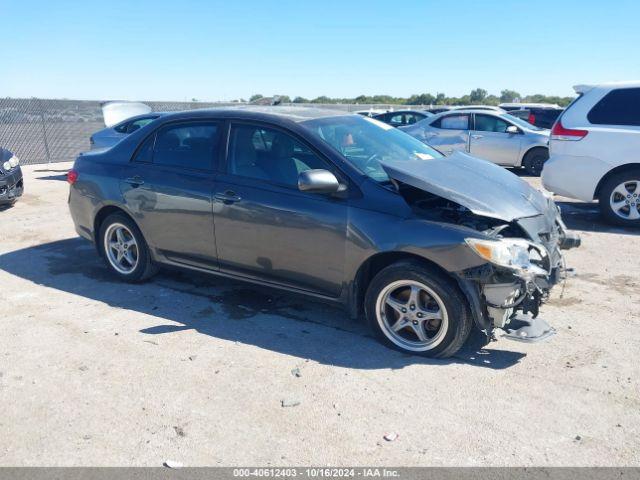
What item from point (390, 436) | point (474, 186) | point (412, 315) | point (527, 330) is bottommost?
point (390, 436)

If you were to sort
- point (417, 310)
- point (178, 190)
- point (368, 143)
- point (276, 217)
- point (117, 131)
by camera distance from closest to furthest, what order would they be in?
point (417, 310)
point (276, 217)
point (368, 143)
point (178, 190)
point (117, 131)

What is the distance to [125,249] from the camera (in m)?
5.74

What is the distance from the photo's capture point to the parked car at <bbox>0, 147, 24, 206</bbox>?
9.20 metres

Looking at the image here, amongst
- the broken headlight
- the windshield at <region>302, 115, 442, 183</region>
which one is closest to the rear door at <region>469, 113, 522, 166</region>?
the windshield at <region>302, 115, 442, 183</region>

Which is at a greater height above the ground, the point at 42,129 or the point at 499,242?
the point at 42,129

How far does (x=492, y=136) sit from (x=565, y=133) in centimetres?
589

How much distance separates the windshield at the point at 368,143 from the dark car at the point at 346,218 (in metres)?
0.02

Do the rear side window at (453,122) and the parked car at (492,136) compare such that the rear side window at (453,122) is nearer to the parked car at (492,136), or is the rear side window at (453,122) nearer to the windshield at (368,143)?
the parked car at (492,136)

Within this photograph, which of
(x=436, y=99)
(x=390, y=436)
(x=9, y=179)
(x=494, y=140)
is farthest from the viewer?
(x=436, y=99)

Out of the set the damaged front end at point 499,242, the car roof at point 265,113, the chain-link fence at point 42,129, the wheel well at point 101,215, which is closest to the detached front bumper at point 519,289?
the damaged front end at point 499,242

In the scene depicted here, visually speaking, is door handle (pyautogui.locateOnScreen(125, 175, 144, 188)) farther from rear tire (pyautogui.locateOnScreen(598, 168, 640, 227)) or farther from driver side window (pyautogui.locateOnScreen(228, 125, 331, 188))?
rear tire (pyautogui.locateOnScreen(598, 168, 640, 227))

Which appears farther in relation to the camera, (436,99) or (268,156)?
(436,99)

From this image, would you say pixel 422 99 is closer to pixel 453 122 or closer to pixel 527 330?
pixel 453 122

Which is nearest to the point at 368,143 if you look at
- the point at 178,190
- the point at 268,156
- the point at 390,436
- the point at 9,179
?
the point at 268,156
